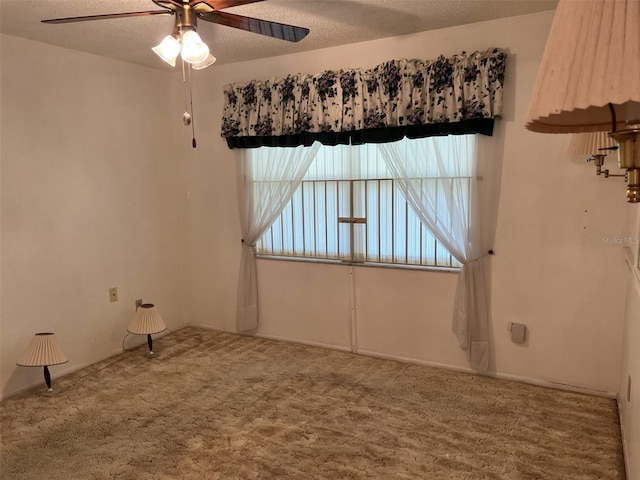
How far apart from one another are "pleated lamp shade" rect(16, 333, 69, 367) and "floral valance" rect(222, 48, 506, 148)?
2.04 m

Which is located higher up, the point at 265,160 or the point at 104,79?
the point at 104,79

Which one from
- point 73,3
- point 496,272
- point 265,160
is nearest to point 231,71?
point 265,160

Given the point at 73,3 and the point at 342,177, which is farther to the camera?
the point at 342,177

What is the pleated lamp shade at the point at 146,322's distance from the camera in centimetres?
382

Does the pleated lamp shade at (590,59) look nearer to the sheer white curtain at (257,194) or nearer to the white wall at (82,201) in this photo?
the sheer white curtain at (257,194)

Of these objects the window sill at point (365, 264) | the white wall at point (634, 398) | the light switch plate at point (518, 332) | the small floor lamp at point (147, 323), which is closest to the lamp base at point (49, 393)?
the small floor lamp at point (147, 323)

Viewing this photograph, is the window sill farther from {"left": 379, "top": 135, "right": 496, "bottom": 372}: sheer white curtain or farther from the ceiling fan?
the ceiling fan

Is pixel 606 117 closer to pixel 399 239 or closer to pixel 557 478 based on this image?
pixel 557 478

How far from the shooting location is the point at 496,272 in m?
3.31

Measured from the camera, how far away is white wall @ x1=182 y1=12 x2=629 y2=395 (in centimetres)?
302

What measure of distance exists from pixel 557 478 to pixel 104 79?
13.1 feet

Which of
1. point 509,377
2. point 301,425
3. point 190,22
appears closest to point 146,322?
point 301,425

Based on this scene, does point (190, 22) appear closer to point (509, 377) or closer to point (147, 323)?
point (147, 323)

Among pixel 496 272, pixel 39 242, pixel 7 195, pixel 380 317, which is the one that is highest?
pixel 7 195
